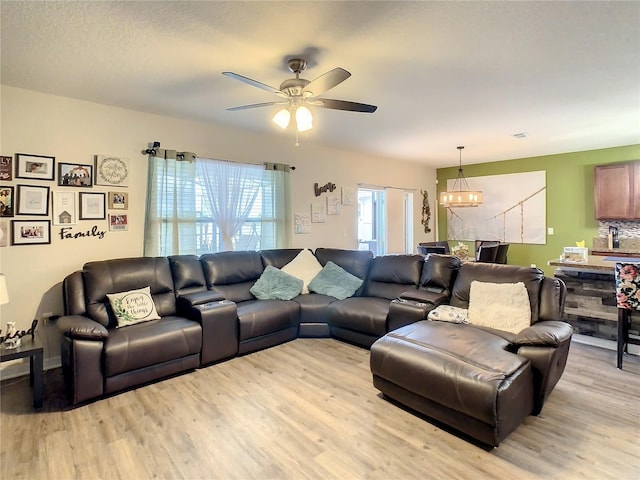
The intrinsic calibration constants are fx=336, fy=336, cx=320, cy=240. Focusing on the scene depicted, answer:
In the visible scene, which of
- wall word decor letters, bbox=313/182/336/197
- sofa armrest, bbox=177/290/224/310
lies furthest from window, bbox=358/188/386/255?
sofa armrest, bbox=177/290/224/310

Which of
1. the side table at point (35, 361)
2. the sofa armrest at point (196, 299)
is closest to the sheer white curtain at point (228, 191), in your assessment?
the sofa armrest at point (196, 299)

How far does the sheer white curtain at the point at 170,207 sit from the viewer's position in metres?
3.81

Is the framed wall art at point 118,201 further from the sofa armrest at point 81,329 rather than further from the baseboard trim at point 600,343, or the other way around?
the baseboard trim at point 600,343

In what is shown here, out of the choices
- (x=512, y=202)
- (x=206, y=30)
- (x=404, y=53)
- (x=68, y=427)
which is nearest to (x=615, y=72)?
(x=404, y=53)

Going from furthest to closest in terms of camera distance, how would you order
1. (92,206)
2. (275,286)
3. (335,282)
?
(335,282) < (275,286) < (92,206)

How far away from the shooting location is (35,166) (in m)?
3.13

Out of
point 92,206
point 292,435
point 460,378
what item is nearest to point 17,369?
point 92,206

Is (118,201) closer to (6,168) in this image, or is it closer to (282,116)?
(6,168)

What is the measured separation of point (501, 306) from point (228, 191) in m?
3.39

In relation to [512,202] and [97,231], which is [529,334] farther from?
[512,202]

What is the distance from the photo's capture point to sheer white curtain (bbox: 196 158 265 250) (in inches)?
168

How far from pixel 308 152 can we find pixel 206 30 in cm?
326

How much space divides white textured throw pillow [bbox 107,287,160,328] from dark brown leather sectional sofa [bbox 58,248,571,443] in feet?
0.28

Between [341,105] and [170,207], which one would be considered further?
[170,207]
